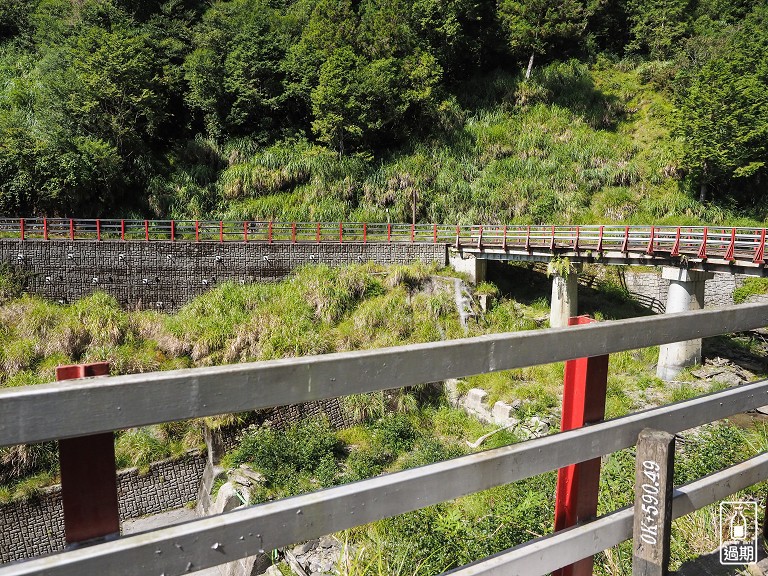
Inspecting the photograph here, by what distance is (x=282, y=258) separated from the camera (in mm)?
16500

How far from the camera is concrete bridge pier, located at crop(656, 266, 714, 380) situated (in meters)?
13.3

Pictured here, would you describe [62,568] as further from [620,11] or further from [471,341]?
[620,11]

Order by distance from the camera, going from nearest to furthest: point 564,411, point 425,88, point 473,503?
point 564,411
point 473,503
point 425,88

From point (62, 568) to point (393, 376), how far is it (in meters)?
0.82

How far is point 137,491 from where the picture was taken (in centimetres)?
1049

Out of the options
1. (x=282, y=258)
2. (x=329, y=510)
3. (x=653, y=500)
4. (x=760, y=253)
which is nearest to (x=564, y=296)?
(x=760, y=253)

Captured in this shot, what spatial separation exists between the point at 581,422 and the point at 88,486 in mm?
1559

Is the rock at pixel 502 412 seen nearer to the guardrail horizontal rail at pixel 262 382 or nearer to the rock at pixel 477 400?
the rock at pixel 477 400

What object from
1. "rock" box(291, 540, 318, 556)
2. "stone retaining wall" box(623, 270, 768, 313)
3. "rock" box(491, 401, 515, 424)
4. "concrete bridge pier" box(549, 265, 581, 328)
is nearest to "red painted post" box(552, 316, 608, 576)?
"rock" box(291, 540, 318, 556)

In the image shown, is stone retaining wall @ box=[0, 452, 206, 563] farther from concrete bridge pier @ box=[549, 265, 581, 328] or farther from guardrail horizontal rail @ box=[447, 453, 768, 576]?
concrete bridge pier @ box=[549, 265, 581, 328]

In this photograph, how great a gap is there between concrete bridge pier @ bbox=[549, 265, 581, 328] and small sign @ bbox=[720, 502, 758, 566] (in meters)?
12.3

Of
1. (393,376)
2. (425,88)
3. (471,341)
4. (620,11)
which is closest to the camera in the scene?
(393,376)

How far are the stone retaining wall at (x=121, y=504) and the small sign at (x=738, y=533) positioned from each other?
34.1 feet

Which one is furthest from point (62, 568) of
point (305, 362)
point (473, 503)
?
point (473, 503)
